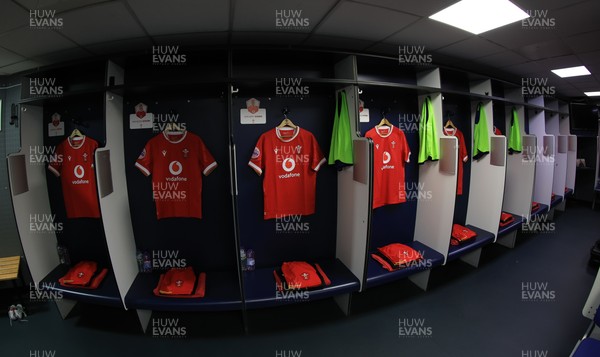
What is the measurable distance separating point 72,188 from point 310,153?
2.16 metres

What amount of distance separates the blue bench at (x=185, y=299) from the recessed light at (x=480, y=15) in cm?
253

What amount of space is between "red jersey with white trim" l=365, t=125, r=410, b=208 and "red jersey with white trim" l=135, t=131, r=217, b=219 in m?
1.52

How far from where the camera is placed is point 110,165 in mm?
1880

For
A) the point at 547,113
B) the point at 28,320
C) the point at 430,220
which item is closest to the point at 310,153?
the point at 430,220

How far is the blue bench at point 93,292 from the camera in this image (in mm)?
1843

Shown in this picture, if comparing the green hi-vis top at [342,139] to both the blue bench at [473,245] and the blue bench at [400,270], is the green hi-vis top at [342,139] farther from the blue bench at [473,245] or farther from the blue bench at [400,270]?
the blue bench at [473,245]

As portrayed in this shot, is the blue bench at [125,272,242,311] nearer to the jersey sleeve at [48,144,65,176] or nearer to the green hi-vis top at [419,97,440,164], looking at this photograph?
the jersey sleeve at [48,144,65,176]

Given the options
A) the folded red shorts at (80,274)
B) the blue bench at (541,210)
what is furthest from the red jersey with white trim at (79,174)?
the blue bench at (541,210)

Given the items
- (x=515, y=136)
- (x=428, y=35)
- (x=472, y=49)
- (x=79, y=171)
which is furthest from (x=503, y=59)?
(x=79, y=171)

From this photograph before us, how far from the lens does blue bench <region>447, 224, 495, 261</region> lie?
2.41 meters

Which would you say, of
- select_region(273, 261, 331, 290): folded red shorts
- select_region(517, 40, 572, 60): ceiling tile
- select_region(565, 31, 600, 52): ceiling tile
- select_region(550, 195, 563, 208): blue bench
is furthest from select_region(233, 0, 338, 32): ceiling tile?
select_region(550, 195, 563, 208): blue bench

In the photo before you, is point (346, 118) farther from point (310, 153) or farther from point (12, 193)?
point (12, 193)

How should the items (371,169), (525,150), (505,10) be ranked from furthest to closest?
1. (525,150)
2. (371,169)
3. (505,10)

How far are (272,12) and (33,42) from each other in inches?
69.8
